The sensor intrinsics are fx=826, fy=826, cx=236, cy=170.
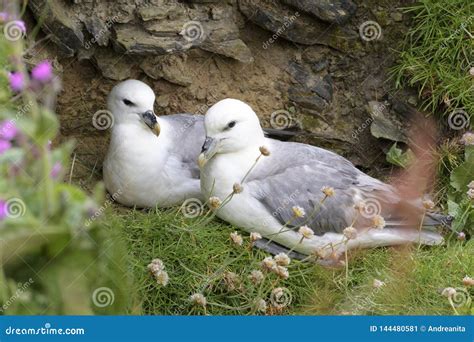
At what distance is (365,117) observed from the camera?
499cm

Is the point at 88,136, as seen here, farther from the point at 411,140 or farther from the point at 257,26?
the point at 411,140

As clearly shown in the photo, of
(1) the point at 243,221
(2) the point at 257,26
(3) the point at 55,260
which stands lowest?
(1) the point at 243,221

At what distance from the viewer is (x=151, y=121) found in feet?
13.9

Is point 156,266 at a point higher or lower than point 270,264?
lower

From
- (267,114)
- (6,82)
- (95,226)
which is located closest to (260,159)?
(267,114)


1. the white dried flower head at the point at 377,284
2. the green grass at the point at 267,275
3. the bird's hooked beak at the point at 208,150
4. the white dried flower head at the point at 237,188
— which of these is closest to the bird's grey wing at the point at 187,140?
the green grass at the point at 267,275

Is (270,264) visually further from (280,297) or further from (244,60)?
(244,60)

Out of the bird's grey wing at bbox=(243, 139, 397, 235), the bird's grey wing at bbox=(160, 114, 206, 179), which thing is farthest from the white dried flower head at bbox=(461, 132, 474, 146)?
the bird's grey wing at bbox=(160, 114, 206, 179)

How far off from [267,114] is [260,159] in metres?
0.85

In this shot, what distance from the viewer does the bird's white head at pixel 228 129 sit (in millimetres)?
3941

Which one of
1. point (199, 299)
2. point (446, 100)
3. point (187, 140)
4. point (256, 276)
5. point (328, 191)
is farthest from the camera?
point (446, 100)

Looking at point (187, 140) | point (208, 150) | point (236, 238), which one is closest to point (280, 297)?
point (236, 238)

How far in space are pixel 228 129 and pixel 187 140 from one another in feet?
1.61

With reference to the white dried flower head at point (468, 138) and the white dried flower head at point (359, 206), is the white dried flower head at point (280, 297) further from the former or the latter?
the white dried flower head at point (468, 138)
